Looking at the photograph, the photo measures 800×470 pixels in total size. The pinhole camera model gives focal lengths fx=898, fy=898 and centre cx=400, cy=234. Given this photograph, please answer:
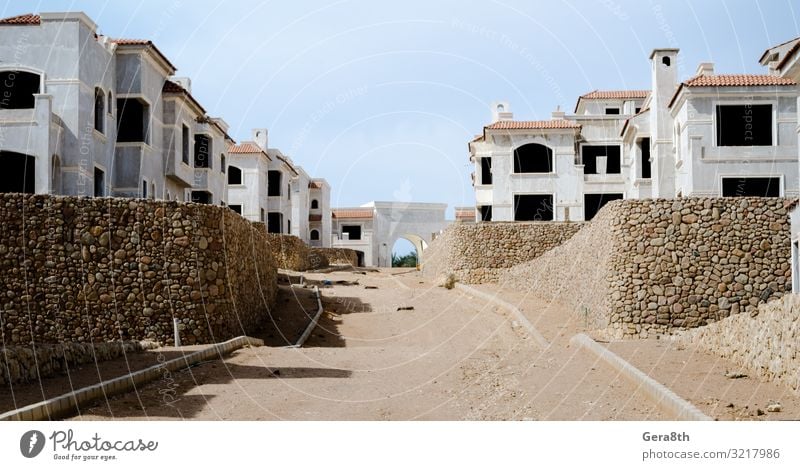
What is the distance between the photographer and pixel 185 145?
30.6 m

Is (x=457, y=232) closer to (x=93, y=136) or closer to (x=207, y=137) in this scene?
(x=207, y=137)

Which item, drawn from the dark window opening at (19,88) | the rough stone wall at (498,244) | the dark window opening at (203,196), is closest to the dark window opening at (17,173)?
the dark window opening at (19,88)

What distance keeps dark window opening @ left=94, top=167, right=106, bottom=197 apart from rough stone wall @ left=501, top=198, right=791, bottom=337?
14.3 m

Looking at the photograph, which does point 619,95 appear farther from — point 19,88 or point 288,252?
point 19,88

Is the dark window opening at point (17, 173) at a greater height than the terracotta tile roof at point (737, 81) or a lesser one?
lesser

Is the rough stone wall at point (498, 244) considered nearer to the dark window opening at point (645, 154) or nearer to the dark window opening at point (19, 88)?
the dark window opening at point (645, 154)

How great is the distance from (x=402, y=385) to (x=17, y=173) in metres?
15.5

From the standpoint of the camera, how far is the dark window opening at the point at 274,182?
1887 inches

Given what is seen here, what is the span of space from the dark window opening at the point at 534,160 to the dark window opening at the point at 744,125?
9.26m

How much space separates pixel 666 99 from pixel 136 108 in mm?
17745

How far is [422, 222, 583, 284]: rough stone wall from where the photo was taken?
106ft

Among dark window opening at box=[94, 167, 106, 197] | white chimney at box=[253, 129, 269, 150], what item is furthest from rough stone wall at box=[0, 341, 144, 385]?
white chimney at box=[253, 129, 269, 150]

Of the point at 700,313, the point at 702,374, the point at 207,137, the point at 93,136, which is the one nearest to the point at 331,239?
the point at 207,137

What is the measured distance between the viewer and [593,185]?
119 ft
